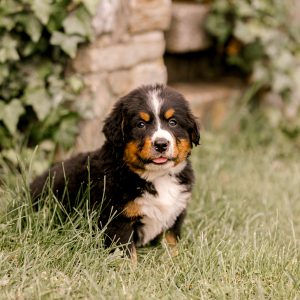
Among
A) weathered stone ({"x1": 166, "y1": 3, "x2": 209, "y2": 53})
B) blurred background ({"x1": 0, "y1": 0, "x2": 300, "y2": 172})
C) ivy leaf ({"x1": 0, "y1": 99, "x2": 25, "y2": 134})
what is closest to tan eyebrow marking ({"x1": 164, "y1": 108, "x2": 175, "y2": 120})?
blurred background ({"x1": 0, "y1": 0, "x2": 300, "y2": 172})

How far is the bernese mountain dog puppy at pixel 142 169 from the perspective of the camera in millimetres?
3588

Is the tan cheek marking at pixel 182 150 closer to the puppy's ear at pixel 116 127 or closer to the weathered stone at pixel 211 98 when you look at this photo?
the puppy's ear at pixel 116 127

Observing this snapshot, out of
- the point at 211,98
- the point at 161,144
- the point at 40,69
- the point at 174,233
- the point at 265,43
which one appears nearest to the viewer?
the point at 161,144

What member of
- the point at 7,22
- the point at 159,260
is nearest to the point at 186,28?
the point at 7,22

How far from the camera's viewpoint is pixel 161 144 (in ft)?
11.4

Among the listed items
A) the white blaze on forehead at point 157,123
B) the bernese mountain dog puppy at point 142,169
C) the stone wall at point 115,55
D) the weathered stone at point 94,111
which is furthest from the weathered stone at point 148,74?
the white blaze on forehead at point 157,123

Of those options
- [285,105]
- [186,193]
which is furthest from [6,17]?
[285,105]

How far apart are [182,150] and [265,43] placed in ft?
9.14

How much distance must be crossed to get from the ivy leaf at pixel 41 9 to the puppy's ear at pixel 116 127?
1.32 metres

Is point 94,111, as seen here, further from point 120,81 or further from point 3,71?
point 3,71

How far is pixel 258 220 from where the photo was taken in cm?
444

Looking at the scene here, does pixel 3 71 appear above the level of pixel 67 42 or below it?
below

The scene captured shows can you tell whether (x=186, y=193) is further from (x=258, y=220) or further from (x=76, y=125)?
(x=76, y=125)

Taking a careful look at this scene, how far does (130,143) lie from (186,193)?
0.49 metres
